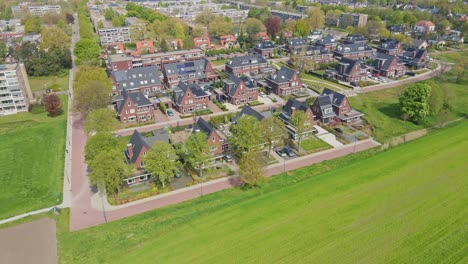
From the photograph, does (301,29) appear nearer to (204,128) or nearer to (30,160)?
(204,128)

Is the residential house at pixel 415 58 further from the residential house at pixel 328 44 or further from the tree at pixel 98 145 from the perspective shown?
the tree at pixel 98 145

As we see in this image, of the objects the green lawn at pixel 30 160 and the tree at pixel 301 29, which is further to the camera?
the tree at pixel 301 29

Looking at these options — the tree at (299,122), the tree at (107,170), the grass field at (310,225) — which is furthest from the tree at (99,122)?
the tree at (299,122)

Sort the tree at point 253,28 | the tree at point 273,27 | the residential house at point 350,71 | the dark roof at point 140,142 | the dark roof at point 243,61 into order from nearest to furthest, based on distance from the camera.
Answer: the dark roof at point 140,142, the residential house at point 350,71, the dark roof at point 243,61, the tree at point 253,28, the tree at point 273,27

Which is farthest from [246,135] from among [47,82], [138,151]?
[47,82]

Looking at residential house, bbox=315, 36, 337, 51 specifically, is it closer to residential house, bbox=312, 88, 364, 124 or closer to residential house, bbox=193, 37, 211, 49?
residential house, bbox=193, 37, 211, 49

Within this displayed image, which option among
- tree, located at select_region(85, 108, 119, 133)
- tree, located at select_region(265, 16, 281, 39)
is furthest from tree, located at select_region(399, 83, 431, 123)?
tree, located at select_region(265, 16, 281, 39)

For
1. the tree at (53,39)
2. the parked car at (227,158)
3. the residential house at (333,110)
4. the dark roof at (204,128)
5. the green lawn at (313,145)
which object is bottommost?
the green lawn at (313,145)
